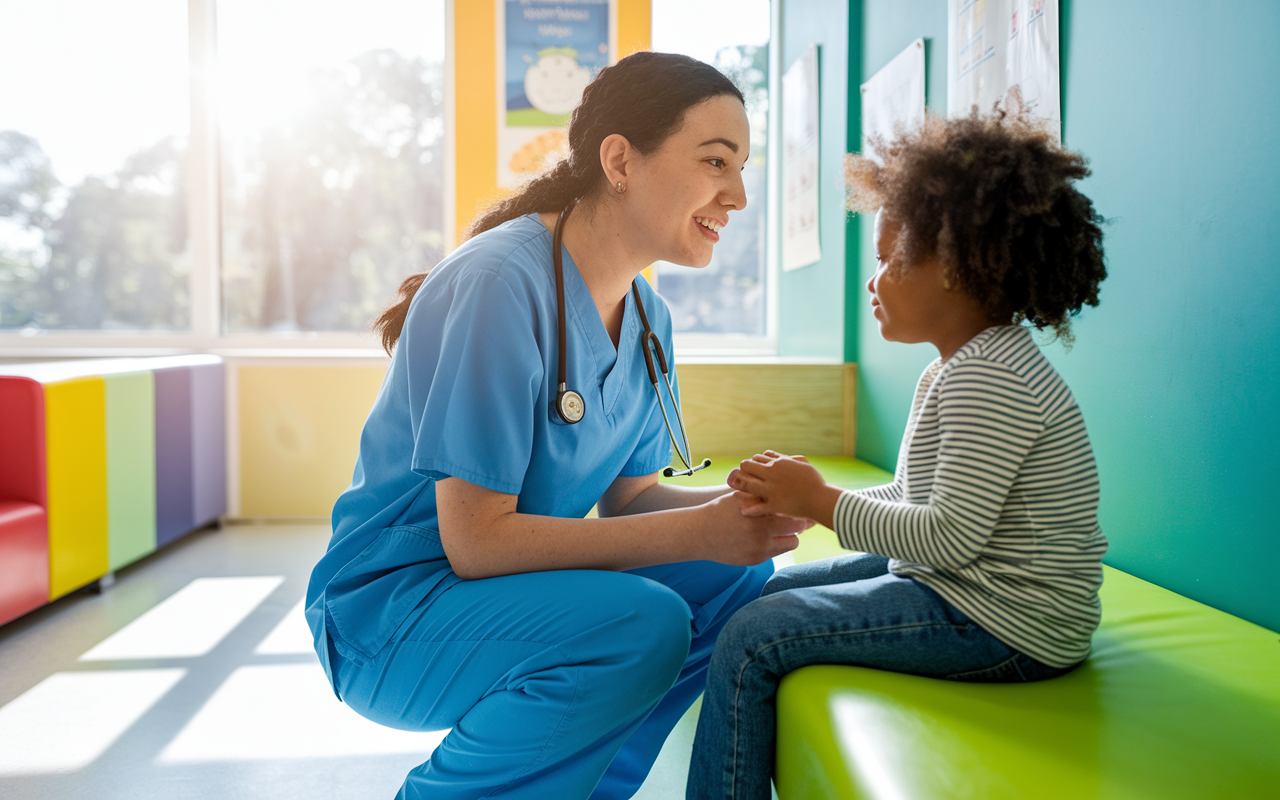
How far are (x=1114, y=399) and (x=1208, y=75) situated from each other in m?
0.51

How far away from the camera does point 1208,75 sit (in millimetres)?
1157

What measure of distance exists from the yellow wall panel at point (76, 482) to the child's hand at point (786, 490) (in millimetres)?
1999

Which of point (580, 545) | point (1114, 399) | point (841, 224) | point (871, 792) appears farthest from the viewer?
point (841, 224)

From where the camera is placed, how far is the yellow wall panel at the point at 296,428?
10.9 ft

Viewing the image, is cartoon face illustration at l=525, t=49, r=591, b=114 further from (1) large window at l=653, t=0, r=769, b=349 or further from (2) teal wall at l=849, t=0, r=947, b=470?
(2) teal wall at l=849, t=0, r=947, b=470

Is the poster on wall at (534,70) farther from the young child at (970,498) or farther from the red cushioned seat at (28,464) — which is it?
the young child at (970,498)

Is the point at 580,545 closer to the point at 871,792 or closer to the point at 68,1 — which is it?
the point at 871,792

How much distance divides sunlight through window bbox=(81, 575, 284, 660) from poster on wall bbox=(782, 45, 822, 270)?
211 centimetres

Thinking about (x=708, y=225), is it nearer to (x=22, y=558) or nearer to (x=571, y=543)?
(x=571, y=543)

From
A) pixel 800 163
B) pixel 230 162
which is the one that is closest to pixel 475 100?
pixel 230 162

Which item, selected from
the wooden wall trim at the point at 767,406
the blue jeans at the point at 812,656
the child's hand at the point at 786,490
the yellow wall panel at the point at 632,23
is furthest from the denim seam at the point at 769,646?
the yellow wall panel at the point at 632,23

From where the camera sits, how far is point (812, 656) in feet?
2.92

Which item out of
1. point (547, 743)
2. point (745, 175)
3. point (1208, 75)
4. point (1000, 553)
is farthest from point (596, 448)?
point (745, 175)

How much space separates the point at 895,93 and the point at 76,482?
8.09 ft
